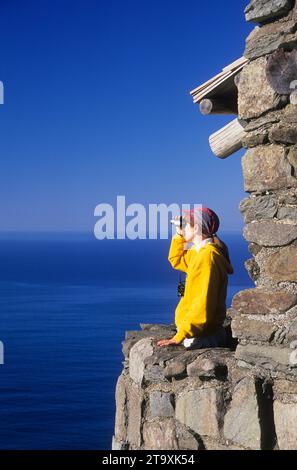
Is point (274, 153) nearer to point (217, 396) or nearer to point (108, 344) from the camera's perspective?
point (217, 396)

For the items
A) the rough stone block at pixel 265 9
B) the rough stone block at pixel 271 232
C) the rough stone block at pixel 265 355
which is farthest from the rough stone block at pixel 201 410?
the rough stone block at pixel 265 9

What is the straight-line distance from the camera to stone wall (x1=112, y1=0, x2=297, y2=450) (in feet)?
13.7

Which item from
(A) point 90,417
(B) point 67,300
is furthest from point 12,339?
(A) point 90,417

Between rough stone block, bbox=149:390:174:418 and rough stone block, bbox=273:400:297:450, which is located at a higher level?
rough stone block, bbox=149:390:174:418

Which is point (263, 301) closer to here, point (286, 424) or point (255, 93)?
point (286, 424)

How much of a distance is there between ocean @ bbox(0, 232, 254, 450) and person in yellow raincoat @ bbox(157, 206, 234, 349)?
14124 millimetres

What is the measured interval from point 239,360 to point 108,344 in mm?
66257

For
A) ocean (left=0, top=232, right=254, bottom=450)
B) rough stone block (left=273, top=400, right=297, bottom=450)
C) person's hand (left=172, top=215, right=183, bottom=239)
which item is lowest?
rough stone block (left=273, top=400, right=297, bottom=450)

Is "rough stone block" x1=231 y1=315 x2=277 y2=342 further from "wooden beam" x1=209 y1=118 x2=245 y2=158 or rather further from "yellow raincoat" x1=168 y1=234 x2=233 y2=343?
"wooden beam" x1=209 y1=118 x2=245 y2=158

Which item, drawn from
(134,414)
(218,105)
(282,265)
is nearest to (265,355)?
(282,265)

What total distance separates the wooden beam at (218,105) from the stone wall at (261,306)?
2.65ft

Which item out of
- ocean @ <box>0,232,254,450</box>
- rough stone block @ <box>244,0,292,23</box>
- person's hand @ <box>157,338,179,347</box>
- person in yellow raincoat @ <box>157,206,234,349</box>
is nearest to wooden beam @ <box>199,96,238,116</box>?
person in yellow raincoat @ <box>157,206,234,349</box>

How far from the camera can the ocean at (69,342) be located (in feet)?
145

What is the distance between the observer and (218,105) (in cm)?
541
